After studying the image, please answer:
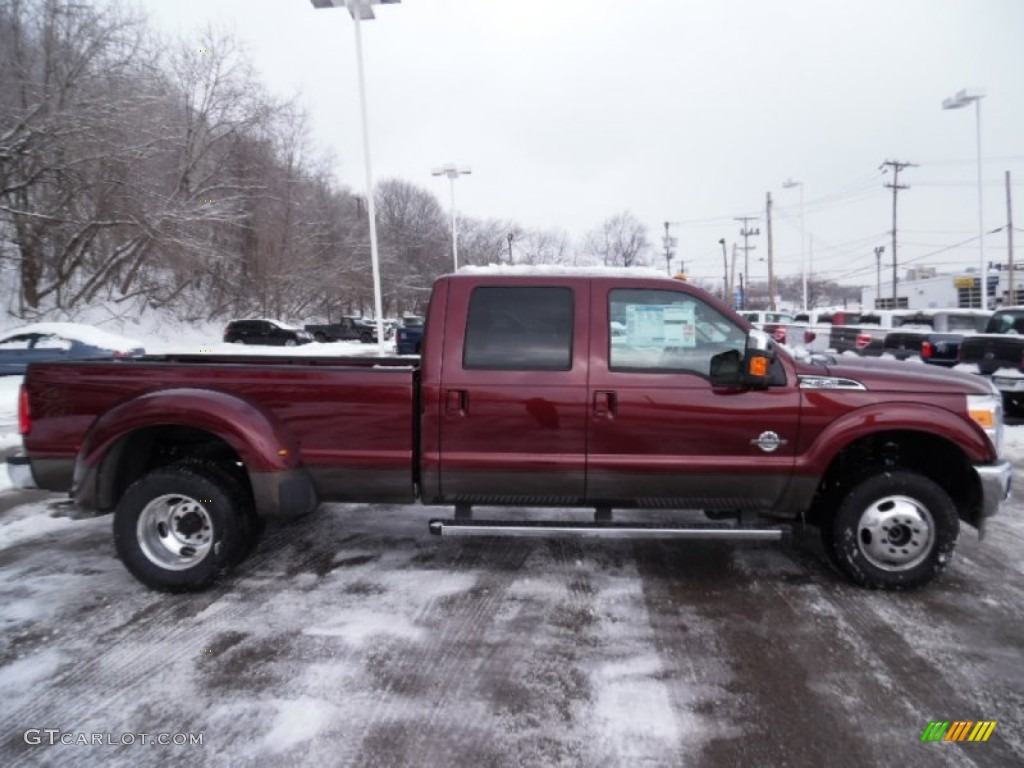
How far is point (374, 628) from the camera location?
3439mm

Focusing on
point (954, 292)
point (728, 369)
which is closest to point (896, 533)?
point (728, 369)

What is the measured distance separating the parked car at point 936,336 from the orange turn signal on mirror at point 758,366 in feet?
30.0

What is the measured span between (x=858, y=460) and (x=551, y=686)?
250cm

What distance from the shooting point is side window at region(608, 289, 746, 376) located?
12.4 feet

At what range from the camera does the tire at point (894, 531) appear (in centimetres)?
371

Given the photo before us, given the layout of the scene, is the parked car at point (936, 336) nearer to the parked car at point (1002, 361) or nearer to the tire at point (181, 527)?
the parked car at point (1002, 361)

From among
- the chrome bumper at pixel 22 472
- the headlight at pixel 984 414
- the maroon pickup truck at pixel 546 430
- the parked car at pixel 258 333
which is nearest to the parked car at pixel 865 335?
the headlight at pixel 984 414

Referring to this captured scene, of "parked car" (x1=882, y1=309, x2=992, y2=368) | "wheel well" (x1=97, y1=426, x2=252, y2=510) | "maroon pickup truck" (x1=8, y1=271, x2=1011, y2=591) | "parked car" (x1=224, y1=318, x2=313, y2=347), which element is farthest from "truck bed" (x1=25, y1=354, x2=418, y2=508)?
"parked car" (x1=224, y1=318, x2=313, y2=347)

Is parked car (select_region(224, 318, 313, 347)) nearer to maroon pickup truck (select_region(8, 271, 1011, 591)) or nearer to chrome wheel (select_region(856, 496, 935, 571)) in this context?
maroon pickup truck (select_region(8, 271, 1011, 591))

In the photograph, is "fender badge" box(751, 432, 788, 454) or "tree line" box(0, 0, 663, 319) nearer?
"fender badge" box(751, 432, 788, 454)

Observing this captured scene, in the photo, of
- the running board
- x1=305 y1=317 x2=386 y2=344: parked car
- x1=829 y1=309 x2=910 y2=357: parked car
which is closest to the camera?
the running board

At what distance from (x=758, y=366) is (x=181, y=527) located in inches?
140

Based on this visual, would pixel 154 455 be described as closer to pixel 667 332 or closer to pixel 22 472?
pixel 22 472

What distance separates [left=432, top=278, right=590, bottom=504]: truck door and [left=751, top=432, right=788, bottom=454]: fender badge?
3.37ft
